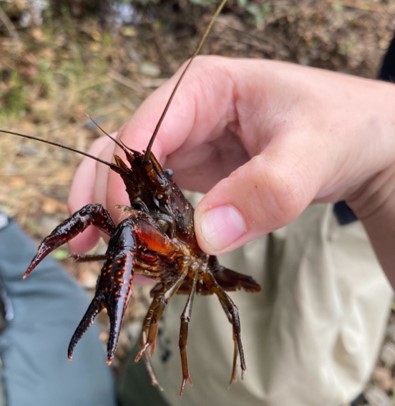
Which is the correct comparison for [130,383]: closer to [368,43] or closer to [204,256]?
[204,256]

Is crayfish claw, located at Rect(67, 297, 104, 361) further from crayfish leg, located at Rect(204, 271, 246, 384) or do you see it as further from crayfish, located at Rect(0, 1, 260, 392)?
crayfish leg, located at Rect(204, 271, 246, 384)

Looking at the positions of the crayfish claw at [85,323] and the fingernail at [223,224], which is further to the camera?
the fingernail at [223,224]

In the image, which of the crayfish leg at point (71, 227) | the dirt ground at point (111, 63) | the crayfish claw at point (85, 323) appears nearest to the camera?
the crayfish claw at point (85, 323)

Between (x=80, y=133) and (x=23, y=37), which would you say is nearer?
(x=80, y=133)

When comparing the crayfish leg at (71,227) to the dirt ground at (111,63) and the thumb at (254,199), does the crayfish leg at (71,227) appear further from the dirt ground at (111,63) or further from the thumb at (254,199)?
the dirt ground at (111,63)

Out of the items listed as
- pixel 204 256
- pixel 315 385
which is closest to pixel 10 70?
pixel 204 256

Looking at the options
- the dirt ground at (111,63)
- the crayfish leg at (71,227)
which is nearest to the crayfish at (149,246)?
the crayfish leg at (71,227)

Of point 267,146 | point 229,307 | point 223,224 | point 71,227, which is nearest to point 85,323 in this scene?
point 71,227

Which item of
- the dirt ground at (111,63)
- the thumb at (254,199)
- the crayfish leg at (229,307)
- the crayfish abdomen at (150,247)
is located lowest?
the dirt ground at (111,63)

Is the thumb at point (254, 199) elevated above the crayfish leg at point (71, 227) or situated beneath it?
elevated above
